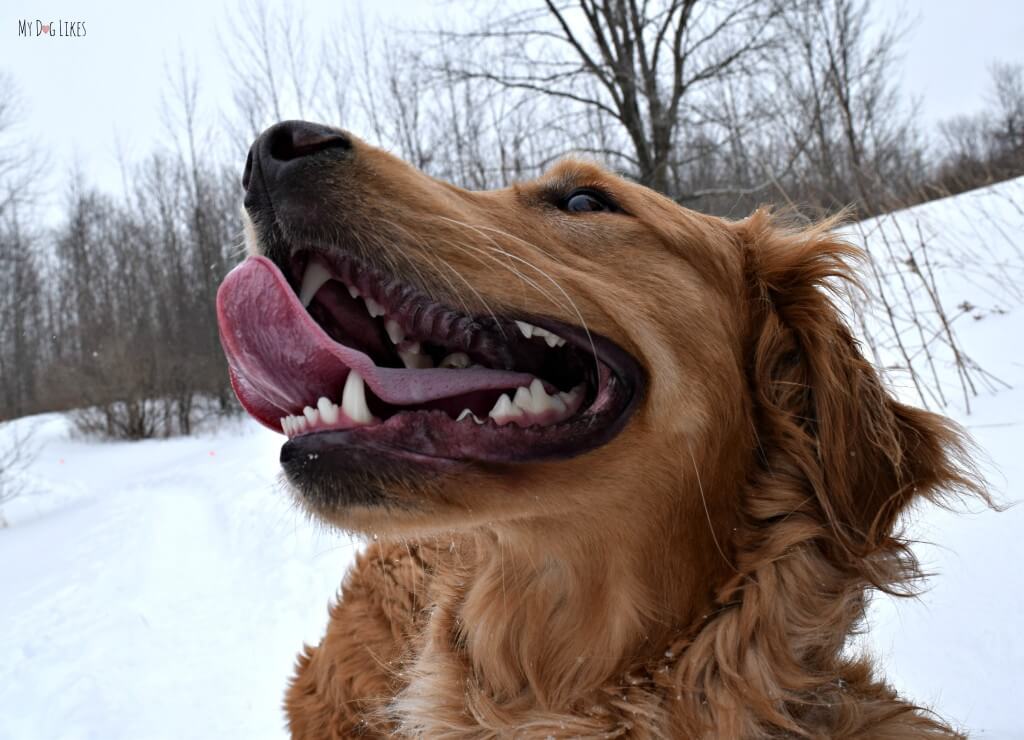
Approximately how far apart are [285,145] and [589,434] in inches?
43.0

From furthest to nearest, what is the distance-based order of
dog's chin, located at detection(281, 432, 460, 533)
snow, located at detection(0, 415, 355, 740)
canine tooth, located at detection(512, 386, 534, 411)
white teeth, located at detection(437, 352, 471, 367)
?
snow, located at detection(0, 415, 355, 740)
white teeth, located at detection(437, 352, 471, 367)
canine tooth, located at detection(512, 386, 534, 411)
dog's chin, located at detection(281, 432, 460, 533)

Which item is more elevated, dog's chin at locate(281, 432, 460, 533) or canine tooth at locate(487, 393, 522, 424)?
canine tooth at locate(487, 393, 522, 424)

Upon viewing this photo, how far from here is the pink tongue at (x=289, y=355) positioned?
5.28ft

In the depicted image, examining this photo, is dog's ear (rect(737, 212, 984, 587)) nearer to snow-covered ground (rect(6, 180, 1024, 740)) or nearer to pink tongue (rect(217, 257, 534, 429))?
snow-covered ground (rect(6, 180, 1024, 740))

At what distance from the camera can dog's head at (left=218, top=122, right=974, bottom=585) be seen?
160 centimetres

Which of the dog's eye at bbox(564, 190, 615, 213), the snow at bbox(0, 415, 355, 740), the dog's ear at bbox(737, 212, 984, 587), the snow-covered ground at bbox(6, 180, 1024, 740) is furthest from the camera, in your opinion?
the snow at bbox(0, 415, 355, 740)

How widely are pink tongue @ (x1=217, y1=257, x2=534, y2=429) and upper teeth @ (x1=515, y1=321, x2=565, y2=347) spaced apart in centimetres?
22

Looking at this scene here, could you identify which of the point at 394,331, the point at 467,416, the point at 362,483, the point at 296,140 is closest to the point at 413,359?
the point at 394,331

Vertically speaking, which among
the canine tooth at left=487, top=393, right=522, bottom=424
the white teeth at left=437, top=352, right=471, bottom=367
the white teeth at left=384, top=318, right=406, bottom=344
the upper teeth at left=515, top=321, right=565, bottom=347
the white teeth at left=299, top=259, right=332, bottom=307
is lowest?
the canine tooth at left=487, top=393, right=522, bottom=424

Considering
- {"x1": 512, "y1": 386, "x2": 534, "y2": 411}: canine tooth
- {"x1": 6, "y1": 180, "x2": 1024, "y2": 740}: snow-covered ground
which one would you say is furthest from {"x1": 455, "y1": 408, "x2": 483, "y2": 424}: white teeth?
{"x1": 6, "y1": 180, "x2": 1024, "y2": 740}: snow-covered ground

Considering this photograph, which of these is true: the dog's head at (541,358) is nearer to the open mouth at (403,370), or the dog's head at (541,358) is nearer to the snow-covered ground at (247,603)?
the open mouth at (403,370)

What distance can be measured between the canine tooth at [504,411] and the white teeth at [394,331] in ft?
1.13

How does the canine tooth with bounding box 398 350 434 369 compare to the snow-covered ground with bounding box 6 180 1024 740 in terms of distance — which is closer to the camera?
the canine tooth with bounding box 398 350 434 369

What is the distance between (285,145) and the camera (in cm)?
164
